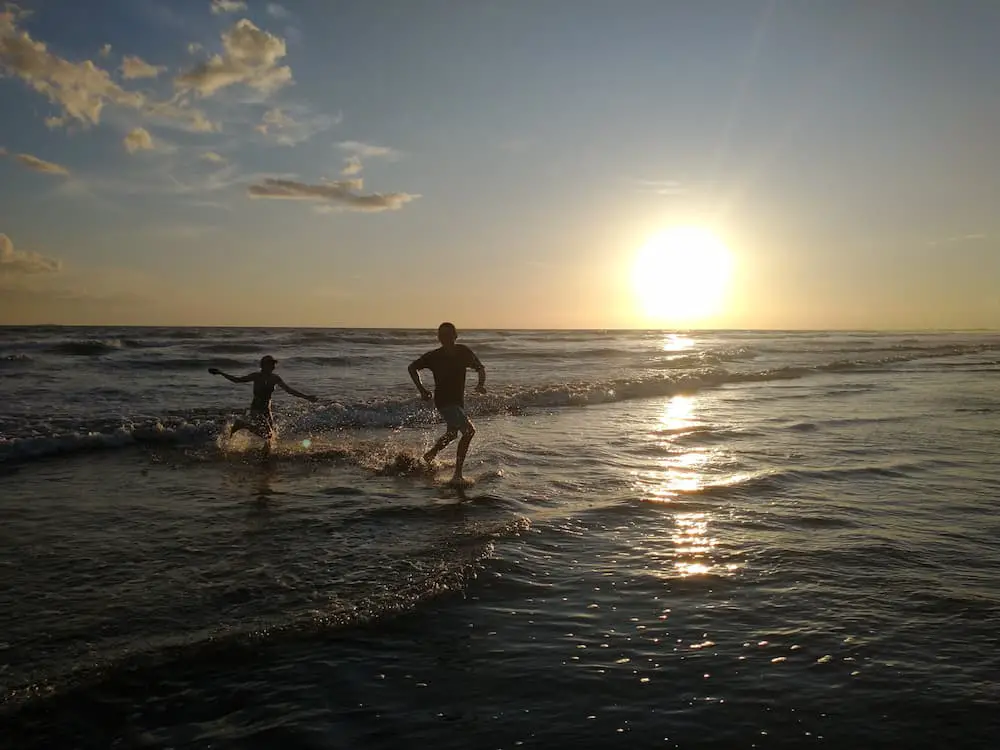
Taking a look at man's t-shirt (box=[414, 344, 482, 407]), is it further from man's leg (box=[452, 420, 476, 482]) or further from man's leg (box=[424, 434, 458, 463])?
man's leg (box=[424, 434, 458, 463])

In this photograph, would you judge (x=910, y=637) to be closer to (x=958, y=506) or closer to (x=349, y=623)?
(x=349, y=623)

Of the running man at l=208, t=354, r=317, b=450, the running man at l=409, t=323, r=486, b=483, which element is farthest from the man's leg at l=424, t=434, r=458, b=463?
the running man at l=208, t=354, r=317, b=450

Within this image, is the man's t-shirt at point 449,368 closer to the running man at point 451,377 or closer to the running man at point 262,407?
the running man at point 451,377

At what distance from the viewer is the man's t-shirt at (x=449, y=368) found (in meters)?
10.4

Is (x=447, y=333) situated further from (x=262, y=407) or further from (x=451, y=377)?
(x=262, y=407)

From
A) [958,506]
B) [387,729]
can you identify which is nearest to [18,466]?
[387,729]

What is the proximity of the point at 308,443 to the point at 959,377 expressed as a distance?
26.8m

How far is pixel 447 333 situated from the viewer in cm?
1022

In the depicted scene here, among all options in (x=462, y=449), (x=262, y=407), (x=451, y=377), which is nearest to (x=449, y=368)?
(x=451, y=377)

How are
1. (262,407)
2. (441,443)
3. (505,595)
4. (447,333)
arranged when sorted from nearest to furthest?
(505,595), (447,333), (441,443), (262,407)

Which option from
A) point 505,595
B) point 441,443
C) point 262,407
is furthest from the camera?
point 262,407

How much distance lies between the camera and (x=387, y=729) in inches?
143

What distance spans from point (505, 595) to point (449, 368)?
5.37 metres

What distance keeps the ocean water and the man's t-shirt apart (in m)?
1.30
